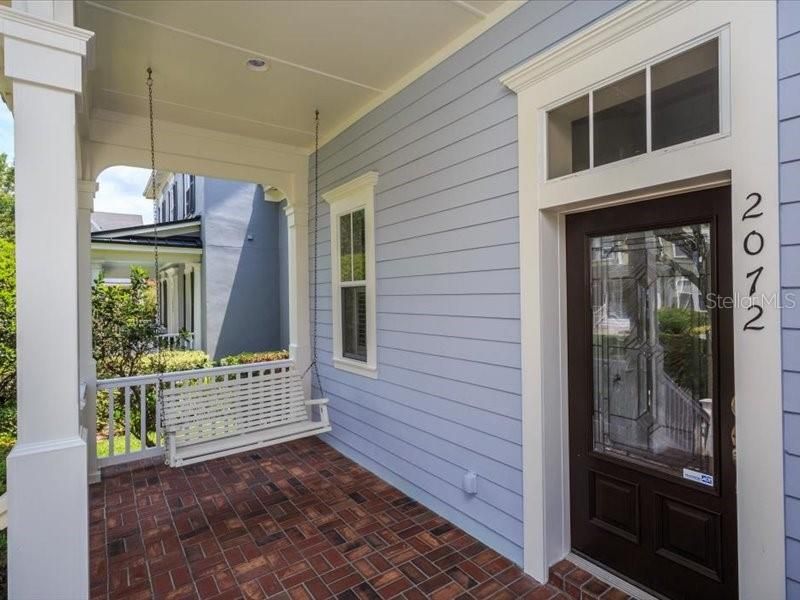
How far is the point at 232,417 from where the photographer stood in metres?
3.84

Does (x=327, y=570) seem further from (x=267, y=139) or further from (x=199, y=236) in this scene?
(x=199, y=236)

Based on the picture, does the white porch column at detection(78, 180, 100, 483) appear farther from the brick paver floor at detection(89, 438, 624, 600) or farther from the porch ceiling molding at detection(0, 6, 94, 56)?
the porch ceiling molding at detection(0, 6, 94, 56)

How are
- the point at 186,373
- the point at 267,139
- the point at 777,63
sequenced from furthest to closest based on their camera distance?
1. the point at 267,139
2. the point at 186,373
3. the point at 777,63

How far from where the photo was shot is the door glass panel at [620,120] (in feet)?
6.70

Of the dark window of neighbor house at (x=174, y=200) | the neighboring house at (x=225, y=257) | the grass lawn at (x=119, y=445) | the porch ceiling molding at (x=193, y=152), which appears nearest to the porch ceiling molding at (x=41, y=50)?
the porch ceiling molding at (x=193, y=152)

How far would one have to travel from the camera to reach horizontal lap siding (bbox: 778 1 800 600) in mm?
1564

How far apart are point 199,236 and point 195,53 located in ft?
18.6

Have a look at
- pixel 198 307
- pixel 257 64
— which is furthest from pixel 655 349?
pixel 198 307

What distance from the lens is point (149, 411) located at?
17.2ft

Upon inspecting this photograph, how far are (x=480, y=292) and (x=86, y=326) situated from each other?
3401 mm

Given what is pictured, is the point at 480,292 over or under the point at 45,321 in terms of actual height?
over

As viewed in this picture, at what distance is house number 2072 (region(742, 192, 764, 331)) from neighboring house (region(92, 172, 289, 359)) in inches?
292

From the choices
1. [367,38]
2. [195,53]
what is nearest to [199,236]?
[195,53]

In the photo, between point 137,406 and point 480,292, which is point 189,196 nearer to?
point 137,406
